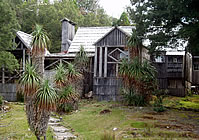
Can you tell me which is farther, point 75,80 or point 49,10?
point 49,10

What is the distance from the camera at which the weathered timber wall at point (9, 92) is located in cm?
2166

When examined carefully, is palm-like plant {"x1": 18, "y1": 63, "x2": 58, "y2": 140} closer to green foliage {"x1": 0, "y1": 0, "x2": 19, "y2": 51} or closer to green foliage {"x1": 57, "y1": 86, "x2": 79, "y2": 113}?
green foliage {"x1": 57, "y1": 86, "x2": 79, "y2": 113}

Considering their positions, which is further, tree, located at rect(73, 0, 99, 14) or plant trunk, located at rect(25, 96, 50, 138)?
tree, located at rect(73, 0, 99, 14)

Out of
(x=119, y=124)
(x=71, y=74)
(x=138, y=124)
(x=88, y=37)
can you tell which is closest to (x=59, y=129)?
(x=119, y=124)

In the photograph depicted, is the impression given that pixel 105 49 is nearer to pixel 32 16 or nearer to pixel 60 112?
pixel 60 112

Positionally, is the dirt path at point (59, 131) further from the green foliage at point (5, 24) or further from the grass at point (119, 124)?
the green foliage at point (5, 24)

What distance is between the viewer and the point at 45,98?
9219 millimetres

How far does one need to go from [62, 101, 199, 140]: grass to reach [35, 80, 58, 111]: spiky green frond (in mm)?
2405

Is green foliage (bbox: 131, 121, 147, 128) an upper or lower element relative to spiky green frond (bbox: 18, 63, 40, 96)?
lower

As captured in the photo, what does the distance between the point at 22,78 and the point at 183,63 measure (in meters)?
17.0

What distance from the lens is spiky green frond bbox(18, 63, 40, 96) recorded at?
9.34 meters

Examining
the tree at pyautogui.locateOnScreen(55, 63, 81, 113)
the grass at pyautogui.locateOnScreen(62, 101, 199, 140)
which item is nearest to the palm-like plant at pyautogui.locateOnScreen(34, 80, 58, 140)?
the grass at pyautogui.locateOnScreen(62, 101, 199, 140)

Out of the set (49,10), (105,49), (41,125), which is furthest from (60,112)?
(49,10)

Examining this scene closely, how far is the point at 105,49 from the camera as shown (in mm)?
21000
